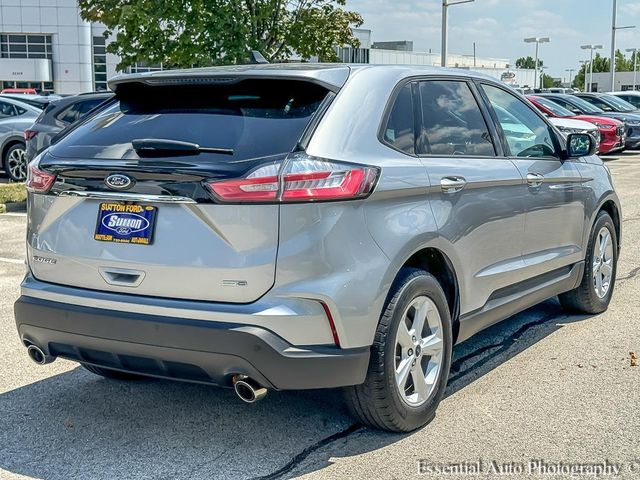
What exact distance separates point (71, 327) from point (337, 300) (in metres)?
1.23

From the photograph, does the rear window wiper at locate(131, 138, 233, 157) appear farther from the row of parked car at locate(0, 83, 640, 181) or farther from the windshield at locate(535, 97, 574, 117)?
the windshield at locate(535, 97, 574, 117)

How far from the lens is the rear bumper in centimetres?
365

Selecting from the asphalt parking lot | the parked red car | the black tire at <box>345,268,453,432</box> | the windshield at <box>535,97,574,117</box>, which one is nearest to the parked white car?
the parked red car

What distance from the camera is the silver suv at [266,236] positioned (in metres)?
3.69

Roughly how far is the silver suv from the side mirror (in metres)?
1.35

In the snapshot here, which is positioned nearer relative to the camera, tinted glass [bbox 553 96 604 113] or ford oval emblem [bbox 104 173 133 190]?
ford oval emblem [bbox 104 173 133 190]

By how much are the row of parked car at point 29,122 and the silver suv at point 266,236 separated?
8.99 metres

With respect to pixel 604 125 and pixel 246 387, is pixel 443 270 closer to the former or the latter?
pixel 246 387

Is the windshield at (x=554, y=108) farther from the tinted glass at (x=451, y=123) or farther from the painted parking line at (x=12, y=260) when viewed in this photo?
the tinted glass at (x=451, y=123)

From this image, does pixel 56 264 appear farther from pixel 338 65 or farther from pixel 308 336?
pixel 338 65

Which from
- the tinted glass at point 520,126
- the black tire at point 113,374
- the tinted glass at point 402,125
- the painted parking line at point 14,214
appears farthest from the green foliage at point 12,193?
the tinted glass at point 402,125

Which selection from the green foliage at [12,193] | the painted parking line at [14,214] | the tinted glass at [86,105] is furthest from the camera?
the tinted glass at [86,105]

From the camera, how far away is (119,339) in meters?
3.85

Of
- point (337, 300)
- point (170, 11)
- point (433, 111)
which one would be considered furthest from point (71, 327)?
point (170, 11)
